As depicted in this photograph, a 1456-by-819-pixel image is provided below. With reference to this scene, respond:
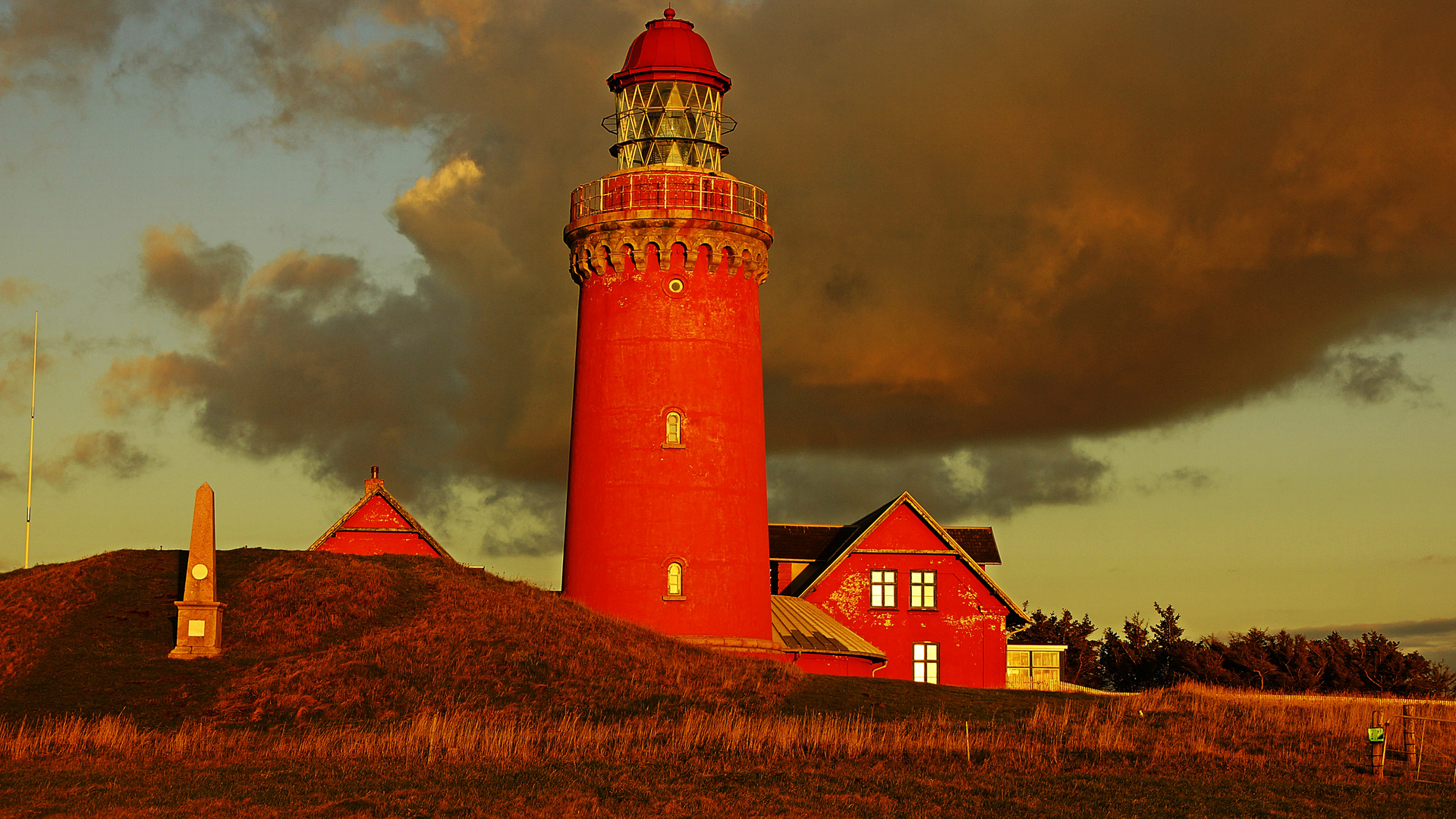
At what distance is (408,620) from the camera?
3388cm

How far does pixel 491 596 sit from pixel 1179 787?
18.3 metres

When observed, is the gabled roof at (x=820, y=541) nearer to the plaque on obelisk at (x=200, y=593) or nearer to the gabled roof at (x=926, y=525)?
the gabled roof at (x=926, y=525)

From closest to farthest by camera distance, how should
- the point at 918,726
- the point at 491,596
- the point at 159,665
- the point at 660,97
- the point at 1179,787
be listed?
1. the point at 1179,787
2. the point at 918,726
3. the point at 159,665
4. the point at 491,596
5. the point at 660,97

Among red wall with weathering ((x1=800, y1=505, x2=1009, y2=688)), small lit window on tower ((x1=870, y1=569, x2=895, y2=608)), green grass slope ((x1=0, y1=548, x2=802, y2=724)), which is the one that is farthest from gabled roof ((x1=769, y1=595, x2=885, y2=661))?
green grass slope ((x1=0, y1=548, x2=802, y2=724))

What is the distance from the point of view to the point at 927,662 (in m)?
48.2

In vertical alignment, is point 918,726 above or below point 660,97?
below

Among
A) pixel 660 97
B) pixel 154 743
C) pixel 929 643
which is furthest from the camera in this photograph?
pixel 929 643

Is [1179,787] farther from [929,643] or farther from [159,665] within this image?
[929,643]

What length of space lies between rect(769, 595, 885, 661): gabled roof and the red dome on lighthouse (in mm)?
13570

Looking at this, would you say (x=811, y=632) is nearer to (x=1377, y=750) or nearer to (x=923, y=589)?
(x=923, y=589)

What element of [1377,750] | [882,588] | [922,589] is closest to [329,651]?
[1377,750]

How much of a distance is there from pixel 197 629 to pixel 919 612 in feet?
80.4

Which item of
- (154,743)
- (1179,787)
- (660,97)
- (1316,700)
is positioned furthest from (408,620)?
(1316,700)

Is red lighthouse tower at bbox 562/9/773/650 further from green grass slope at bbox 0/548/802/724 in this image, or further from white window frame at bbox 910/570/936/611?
white window frame at bbox 910/570/936/611
